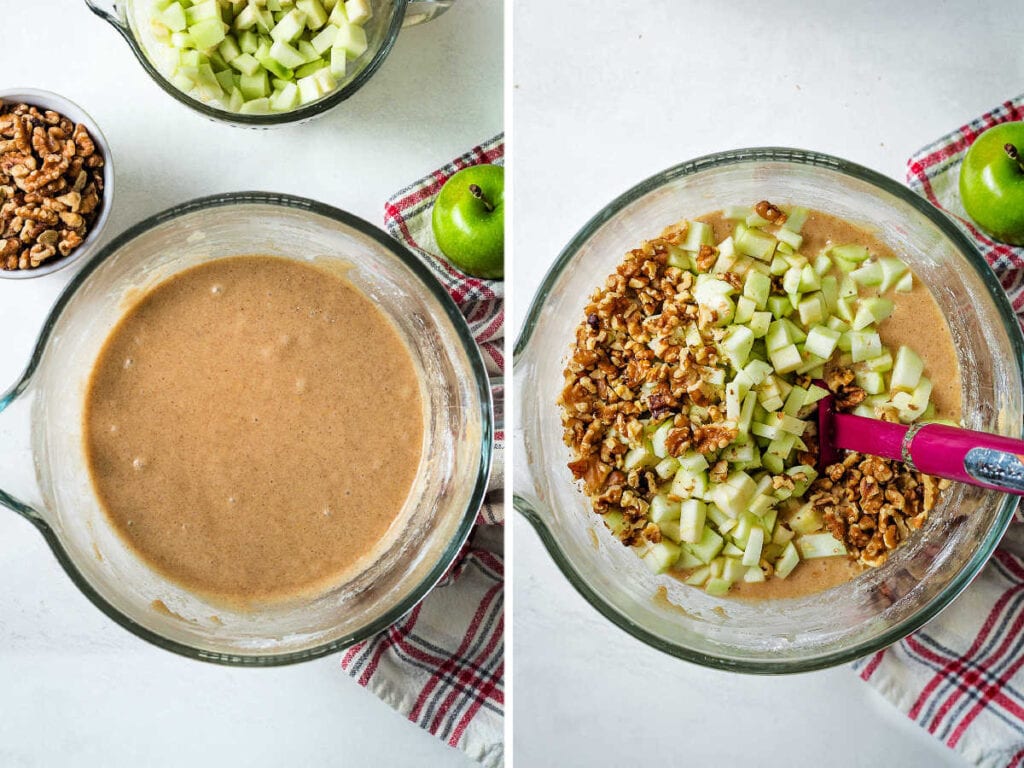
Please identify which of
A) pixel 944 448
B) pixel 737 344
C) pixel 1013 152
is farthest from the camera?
pixel 1013 152

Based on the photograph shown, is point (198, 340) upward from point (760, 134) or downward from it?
downward

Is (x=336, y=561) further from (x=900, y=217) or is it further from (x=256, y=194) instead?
(x=900, y=217)

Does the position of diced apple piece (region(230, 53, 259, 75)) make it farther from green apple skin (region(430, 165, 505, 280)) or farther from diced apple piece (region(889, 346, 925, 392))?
diced apple piece (region(889, 346, 925, 392))

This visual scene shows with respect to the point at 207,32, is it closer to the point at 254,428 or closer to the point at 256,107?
the point at 256,107

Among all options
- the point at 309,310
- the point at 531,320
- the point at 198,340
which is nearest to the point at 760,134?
the point at 531,320

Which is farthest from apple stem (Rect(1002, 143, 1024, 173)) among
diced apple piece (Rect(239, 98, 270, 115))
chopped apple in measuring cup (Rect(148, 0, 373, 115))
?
diced apple piece (Rect(239, 98, 270, 115))

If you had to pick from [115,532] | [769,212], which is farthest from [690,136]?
[115,532]

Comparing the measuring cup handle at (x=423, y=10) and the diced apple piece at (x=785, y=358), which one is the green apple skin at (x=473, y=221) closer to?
the measuring cup handle at (x=423, y=10)
